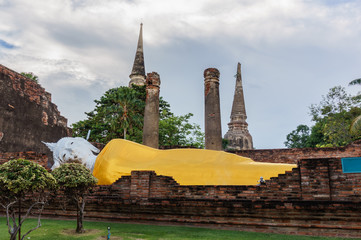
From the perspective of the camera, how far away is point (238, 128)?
84.1ft

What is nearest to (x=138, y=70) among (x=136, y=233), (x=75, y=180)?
(x=75, y=180)

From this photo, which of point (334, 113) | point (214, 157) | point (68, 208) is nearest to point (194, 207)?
point (214, 157)

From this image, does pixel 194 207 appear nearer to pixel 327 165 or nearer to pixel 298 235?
pixel 298 235

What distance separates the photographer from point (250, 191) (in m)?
6.87

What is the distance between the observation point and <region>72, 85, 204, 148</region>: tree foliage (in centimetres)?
2405

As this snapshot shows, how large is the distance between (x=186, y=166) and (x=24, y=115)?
945 centimetres

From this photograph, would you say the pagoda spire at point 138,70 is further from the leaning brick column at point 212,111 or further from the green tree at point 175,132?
the leaning brick column at point 212,111

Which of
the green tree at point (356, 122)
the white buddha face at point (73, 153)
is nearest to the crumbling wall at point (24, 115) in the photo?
the white buddha face at point (73, 153)

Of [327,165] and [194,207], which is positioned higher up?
[327,165]

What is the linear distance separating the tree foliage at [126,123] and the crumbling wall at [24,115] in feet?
24.0

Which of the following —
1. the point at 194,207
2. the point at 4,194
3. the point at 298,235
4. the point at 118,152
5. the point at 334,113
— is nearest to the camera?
the point at 4,194

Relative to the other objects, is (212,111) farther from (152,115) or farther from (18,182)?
(18,182)

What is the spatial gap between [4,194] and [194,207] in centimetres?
352

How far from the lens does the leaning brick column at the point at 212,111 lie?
Result: 11766 millimetres
